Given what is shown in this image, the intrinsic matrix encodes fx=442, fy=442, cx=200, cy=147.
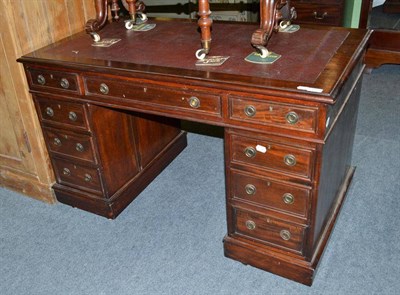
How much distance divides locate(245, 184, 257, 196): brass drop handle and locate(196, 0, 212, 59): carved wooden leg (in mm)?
571

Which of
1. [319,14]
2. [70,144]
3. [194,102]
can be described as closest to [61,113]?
[70,144]

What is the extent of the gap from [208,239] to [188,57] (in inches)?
37.0

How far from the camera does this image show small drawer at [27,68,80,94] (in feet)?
6.66

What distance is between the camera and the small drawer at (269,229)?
1865 millimetres

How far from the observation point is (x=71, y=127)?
2.22 metres

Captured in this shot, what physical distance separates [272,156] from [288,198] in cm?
20

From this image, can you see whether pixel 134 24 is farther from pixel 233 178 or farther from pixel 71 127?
pixel 233 178

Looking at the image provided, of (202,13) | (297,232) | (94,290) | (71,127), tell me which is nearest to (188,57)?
(202,13)

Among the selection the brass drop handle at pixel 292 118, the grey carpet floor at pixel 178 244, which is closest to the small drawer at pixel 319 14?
the grey carpet floor at pixel 178 244

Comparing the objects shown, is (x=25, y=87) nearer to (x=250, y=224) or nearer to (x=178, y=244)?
(x=178, y=244)

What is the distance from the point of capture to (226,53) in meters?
1.91

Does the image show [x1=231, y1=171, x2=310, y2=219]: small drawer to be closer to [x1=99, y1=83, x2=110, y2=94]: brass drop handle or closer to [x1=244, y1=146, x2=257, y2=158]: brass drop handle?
[x1=244, y1=146, x2=257, y2=158]: brass drop handle

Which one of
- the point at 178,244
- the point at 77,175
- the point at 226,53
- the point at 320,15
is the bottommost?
the point at 178,244

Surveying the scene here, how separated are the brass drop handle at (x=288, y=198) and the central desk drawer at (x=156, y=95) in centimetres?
43
